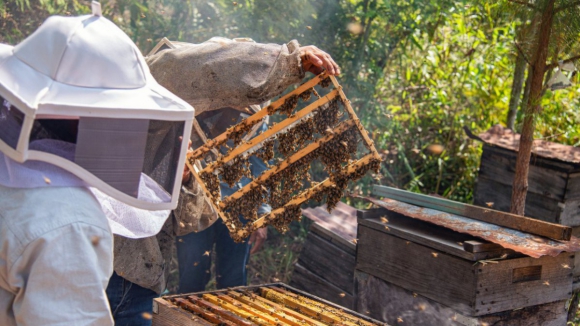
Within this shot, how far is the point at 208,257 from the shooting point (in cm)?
403

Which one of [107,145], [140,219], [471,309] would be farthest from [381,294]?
[107,145]

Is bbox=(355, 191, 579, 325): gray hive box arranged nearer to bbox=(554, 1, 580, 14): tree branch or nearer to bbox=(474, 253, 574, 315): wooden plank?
bbox=(474, 253, 574, 315): wooden plank

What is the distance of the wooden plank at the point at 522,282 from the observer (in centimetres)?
270

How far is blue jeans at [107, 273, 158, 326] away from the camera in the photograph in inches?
93.6

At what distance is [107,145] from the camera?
1486mm

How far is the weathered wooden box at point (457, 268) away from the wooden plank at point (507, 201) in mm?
1119

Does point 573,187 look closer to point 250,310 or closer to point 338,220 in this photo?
point 338,220

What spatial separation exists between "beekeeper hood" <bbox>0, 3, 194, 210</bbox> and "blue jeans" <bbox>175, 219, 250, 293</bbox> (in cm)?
237

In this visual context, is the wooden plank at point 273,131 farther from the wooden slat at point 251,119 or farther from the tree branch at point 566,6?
the tree branch at point 566,6

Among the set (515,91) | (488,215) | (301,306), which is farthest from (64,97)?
(515,91)

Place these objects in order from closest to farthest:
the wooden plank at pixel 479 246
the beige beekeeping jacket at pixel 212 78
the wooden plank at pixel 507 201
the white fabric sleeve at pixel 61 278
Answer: the white fabric sleeve at pixel 61 278, the beige beekeeping jacket at pixel 212 78, the wooden plank at pixel 479 246, the wooden plank at pixel 507 201

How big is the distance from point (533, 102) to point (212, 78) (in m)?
1.89

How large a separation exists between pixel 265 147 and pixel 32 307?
1.37 meters

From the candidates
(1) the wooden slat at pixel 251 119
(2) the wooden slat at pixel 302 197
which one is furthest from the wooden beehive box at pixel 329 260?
(1) the wooden slat at pixel 251 119
